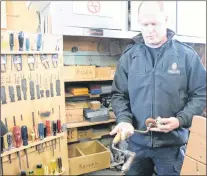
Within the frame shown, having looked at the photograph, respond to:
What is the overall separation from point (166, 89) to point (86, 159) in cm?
121

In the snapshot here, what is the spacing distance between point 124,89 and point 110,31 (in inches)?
35.0

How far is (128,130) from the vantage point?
A: 98cm

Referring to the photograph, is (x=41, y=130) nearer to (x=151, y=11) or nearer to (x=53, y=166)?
(x=53, y=166)

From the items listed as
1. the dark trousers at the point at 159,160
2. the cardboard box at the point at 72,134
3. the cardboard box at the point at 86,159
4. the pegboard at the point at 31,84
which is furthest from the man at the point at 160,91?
the cardboard box at the point at 72,134

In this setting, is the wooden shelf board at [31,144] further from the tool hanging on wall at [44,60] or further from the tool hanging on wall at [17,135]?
the tool hanging on wall at [44,60]

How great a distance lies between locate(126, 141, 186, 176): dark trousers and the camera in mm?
1116

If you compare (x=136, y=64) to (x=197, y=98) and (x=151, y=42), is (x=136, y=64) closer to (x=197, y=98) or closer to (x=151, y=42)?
(x=151, y=42)

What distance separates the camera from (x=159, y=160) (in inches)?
44.9

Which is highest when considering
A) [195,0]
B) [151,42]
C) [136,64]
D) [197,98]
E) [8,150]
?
[195,0]

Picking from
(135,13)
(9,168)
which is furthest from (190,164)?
(135,13)

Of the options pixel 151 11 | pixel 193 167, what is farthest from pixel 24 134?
pixel 193 167

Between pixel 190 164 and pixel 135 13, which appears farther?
pixel 135 13

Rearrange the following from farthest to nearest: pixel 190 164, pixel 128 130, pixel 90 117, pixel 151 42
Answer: pixel 90 117 < pixel 151 42 < pixel 128 130 < pixel 190 164

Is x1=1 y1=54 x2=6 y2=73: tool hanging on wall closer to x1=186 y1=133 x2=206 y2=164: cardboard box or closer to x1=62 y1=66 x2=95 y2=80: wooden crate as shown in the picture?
x1=62 y1=66 x2=95 y2=80: wooden crate
